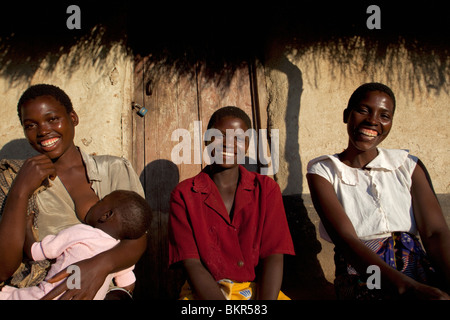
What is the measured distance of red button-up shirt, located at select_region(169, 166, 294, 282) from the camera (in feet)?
6.50

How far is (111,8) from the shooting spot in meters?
3.06

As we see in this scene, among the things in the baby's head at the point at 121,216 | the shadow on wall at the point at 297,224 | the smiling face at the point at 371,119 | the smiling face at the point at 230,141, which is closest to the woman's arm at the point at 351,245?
the smiling face at the point at 371,119

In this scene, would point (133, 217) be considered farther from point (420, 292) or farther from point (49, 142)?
point (420, 292)

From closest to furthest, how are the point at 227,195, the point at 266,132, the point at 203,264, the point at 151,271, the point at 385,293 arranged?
1. the point at 385,293
2. the point at 203,264
3. the point at 227,195
4. the point at 151,271
5. the point at 266,132

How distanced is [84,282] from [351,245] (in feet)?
4.59

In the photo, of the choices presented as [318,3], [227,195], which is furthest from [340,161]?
[318,3]

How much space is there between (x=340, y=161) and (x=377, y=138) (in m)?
0.27

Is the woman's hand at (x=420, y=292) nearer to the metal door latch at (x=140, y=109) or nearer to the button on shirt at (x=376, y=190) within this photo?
the button on shirt at (x=376, y=190)

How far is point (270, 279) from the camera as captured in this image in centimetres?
187

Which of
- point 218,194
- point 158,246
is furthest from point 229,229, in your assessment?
point 158,246

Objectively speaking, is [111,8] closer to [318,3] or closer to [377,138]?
[318,3]

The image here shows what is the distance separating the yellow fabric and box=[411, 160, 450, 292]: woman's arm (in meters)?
0.90

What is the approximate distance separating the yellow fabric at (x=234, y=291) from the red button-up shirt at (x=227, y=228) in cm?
6
